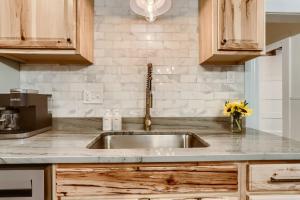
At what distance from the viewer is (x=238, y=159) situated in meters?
1.10

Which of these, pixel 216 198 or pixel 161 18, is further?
pixel 161 18

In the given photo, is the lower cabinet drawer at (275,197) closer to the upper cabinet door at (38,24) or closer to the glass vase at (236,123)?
the glass vase at (236,123)

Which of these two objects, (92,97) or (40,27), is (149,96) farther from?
(40,27)

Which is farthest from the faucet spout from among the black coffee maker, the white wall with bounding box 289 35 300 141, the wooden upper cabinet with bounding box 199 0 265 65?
the white wall with bounding box 289 35 300 141

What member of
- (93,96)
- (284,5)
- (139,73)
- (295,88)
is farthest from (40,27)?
(295,88)

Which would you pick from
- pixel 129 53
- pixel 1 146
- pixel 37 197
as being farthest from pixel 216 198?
pixel 129 53

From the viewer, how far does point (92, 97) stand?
187 centimetres

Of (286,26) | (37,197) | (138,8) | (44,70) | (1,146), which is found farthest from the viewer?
(286,26)

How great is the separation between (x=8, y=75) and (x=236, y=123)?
4.85ft

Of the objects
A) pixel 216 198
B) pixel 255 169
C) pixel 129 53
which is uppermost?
pixel 129 53

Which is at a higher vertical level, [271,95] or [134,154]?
[271,95]

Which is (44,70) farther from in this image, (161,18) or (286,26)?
(286,26)

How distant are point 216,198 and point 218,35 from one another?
0.89 meters

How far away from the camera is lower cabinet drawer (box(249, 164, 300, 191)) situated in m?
1.11
